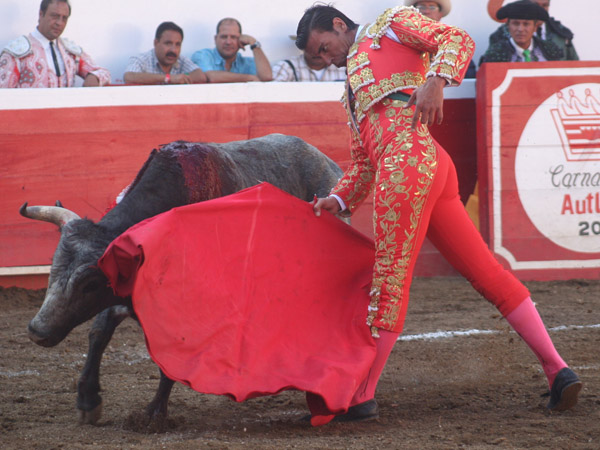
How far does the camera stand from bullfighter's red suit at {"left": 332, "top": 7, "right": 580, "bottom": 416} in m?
2.39

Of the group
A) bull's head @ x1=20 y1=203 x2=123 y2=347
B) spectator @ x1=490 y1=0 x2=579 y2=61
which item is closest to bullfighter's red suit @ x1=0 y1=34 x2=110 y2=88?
bull's head @ x1=20 y1=203 x2=123 y2=347

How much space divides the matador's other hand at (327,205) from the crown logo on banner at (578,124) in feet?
10.7

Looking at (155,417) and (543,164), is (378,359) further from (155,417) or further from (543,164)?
(543,164)

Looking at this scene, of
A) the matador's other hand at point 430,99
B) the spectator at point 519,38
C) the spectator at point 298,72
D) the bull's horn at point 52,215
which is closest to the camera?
the matador's other hand at point 430,99

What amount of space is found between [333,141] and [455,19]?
6.76ft

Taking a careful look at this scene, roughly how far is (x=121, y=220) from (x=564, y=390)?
1.47m

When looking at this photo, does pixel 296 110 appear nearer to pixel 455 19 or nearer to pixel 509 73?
pixel 509 73

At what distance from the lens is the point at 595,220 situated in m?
5.52

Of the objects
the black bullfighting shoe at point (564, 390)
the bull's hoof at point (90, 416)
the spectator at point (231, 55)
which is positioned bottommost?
the bull's hoof at point (90, 416)

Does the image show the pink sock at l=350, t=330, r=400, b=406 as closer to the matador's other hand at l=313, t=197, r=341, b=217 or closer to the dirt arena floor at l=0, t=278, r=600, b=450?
the dirt arena floor at l=0, t=278, r=600, b=450

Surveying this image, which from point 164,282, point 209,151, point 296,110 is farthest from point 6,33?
point 164,282

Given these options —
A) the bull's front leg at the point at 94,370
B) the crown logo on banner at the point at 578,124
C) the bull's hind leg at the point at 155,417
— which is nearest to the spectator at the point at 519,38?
the crown logo on banner at the point at 578,124

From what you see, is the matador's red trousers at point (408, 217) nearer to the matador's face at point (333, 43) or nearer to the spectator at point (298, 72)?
the matador's face at point (333, 43)

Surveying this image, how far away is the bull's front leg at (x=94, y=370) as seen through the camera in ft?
8.80
